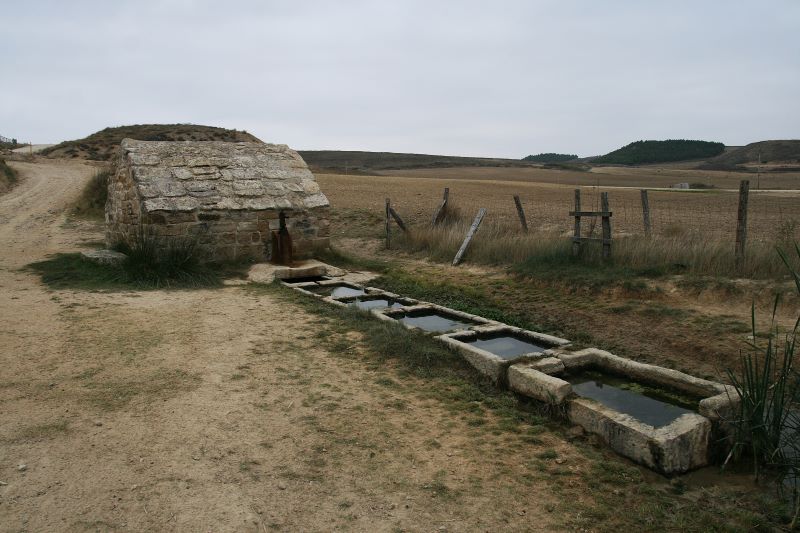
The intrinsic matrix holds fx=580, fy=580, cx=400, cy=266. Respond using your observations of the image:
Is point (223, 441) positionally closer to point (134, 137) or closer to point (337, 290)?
point (337, 290)

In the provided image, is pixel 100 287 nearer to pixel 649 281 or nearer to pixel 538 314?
pixel 538 314

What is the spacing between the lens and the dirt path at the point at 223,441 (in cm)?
325

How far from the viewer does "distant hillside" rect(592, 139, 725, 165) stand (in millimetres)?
76062

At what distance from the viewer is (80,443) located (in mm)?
3885

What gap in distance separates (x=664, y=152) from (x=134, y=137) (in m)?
67.1

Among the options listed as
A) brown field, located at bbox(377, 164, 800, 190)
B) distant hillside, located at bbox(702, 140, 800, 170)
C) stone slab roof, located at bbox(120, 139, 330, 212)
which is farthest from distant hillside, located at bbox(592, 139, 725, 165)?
stone slab roof, located at bbox(120, 139, 330, 212)

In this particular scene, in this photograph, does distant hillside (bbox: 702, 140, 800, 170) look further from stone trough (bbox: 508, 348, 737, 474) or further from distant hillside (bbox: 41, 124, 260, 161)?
stone trough (bbox: 508, 348, 737, 474)

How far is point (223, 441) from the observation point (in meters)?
4.04

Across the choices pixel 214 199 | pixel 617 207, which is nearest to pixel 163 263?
pixel 214 199

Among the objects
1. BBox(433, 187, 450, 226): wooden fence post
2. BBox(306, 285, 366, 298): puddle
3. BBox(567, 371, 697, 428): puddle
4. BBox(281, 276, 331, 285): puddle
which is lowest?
BBox(567, 371, 697, 428): puddle

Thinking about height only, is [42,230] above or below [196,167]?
below

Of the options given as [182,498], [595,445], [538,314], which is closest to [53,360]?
[182,498]

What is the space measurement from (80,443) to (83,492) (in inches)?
25.4

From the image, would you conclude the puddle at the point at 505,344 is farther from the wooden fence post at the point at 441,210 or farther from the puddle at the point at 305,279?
the wooden fence post at the point at 441,210
